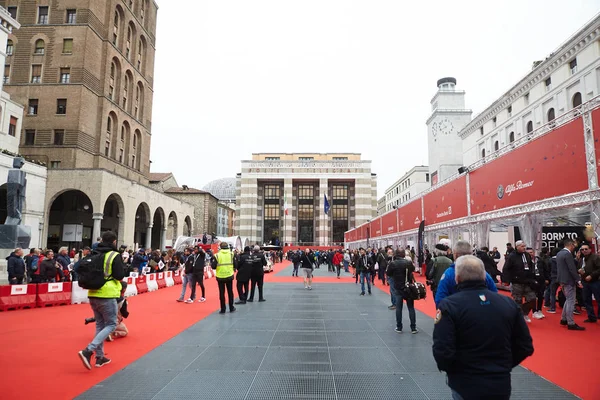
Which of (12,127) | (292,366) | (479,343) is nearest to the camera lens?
(479,343)

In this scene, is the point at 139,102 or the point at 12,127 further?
the point at 139,102

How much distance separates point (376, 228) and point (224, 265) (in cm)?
2926

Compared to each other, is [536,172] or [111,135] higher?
[111,135]

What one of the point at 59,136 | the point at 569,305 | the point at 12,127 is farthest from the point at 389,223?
the point at 12,127

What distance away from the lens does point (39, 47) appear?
3375 centimetres

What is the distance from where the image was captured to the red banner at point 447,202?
16828 mm

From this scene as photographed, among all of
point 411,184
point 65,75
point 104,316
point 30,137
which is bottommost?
point 104,316

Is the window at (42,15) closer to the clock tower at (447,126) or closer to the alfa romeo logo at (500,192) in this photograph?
the alfa romeo logo at (500,192)

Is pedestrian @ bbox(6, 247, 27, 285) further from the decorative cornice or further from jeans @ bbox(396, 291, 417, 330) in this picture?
the decorative cornice

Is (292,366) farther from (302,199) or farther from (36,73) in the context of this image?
(302,199)

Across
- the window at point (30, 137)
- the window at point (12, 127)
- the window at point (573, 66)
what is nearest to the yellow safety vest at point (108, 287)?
the window at point (12, 127)

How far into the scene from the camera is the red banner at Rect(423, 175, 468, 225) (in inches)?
663

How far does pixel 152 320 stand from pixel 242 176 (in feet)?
226

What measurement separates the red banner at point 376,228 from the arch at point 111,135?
2697cm
